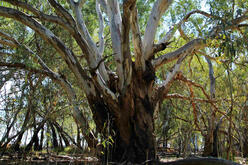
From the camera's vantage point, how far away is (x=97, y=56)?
4.61 meters

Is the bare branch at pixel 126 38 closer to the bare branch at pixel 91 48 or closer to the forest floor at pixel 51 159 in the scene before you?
the bare branch at pixel 91 48

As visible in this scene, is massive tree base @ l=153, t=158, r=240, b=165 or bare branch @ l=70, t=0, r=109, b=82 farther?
bare branch @ l=70, t=0, r=109, b=82

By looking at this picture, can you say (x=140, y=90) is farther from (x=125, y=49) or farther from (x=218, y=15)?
(x=218, y=15)

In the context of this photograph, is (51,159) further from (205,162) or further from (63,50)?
(205,162)

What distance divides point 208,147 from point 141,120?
3.32 meters

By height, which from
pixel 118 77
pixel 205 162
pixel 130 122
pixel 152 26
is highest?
pixel 152 26

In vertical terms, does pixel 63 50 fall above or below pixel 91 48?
below

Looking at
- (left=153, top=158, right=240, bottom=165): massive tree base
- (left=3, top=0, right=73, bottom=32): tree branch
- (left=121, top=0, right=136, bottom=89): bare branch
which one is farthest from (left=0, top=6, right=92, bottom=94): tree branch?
(left=153, top=158, right=240, bottom=165): massive tree base

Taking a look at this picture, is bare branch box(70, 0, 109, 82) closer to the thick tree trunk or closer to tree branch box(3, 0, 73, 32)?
tree branch box(3, 0, 73, 32)

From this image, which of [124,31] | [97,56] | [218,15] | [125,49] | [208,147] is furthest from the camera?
[208,147]

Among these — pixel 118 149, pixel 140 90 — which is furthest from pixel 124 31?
pixel 118 149

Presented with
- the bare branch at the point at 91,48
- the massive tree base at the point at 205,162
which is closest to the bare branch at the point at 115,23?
the bare branch at the point at 91,48

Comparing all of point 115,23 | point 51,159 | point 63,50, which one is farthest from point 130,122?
point 51,159

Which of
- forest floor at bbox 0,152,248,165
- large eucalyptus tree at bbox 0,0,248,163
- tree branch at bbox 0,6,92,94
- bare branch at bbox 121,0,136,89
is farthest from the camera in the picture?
→ tree branch at bbox 0,6,92,94
